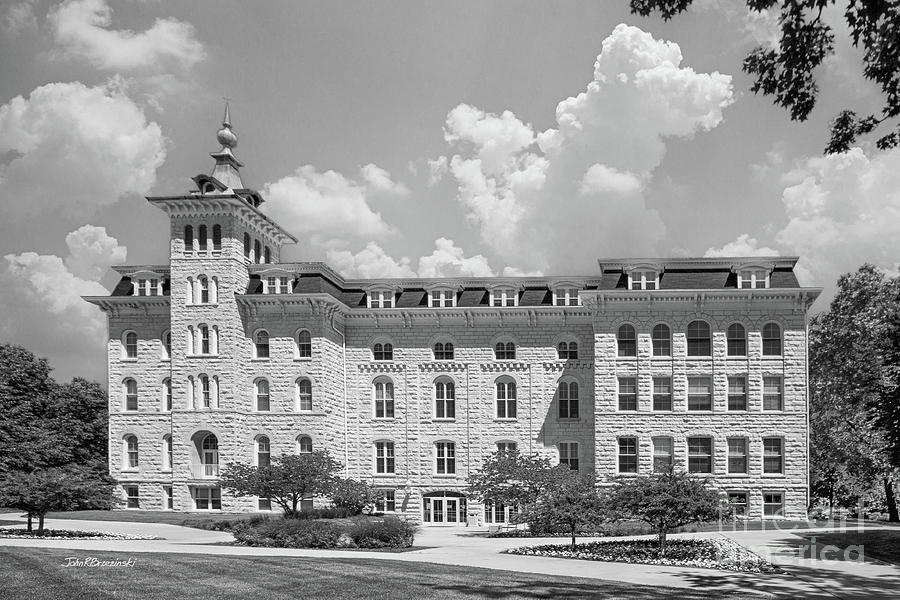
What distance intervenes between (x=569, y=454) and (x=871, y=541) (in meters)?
22.4

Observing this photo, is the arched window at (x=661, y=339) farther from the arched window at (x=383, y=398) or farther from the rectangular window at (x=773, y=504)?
the arched window at (x=383, y=398)

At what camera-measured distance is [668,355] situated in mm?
49625

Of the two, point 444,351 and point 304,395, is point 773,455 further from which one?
point 304,395

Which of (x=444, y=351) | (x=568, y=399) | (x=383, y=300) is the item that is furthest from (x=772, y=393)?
(x=383, y=300)

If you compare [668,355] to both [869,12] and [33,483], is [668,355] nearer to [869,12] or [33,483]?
[33,483]

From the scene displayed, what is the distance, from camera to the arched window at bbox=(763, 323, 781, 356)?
161ft

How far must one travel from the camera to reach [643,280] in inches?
1962

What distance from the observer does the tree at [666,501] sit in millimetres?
28406

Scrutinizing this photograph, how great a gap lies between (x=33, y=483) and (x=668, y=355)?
3090 cm

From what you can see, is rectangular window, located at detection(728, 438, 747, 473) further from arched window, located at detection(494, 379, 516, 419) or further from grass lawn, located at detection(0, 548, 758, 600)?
grass lawn, located at detection(0, 548, 758, 600)

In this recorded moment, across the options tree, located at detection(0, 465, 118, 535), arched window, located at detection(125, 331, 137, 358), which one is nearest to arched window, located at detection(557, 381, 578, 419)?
arched window, located at detection(125, 331, 137, 358)

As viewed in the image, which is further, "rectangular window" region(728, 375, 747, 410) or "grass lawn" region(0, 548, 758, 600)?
"rectangular window" region(728, 375, 747, 410)

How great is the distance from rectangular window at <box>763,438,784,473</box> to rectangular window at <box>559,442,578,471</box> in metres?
9.84

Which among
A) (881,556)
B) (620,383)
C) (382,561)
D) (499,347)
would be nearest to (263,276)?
(499,347)
